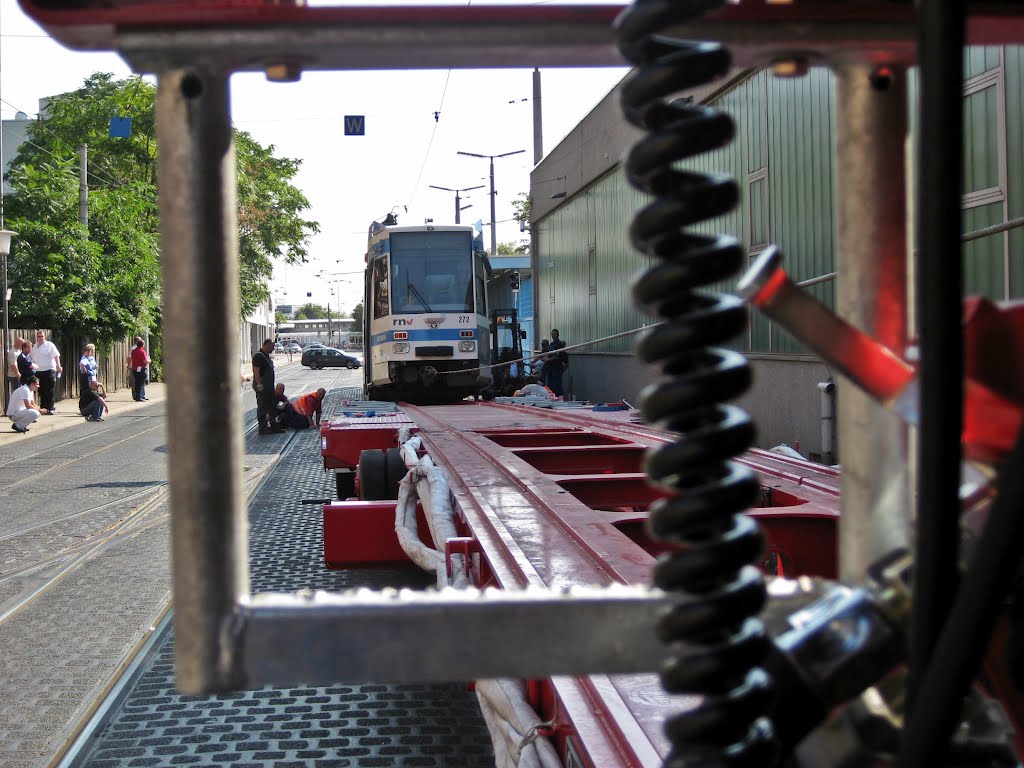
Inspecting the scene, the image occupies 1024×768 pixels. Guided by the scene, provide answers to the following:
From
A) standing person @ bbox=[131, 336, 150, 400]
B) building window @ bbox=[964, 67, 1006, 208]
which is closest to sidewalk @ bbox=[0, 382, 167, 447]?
standing person @ bbox=[131, 336, 150, 400]

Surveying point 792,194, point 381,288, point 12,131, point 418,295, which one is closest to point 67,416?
point 381,288

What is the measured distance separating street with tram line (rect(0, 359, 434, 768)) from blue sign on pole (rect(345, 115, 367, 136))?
1280 centimetres

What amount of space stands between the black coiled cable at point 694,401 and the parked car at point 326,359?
2761 inches

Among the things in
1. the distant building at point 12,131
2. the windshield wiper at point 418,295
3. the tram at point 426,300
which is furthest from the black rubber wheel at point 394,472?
the distant building at point 12,131

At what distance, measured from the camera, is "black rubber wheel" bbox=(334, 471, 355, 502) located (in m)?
8.19

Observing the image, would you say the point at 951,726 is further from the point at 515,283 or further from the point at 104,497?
the point at 515,283

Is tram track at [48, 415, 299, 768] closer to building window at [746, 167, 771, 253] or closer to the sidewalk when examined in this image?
the sidewalk

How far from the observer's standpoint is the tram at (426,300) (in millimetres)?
18000

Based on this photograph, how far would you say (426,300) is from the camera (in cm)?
1823

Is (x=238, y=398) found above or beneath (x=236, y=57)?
beneath

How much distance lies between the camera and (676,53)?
2.60 feet

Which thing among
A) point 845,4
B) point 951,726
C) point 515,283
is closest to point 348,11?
point 845,4

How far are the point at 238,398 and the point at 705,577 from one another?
41 cm

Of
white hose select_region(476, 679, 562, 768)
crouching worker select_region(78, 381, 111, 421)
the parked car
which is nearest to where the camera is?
white hose select_region(476, 679, 562, 768)
